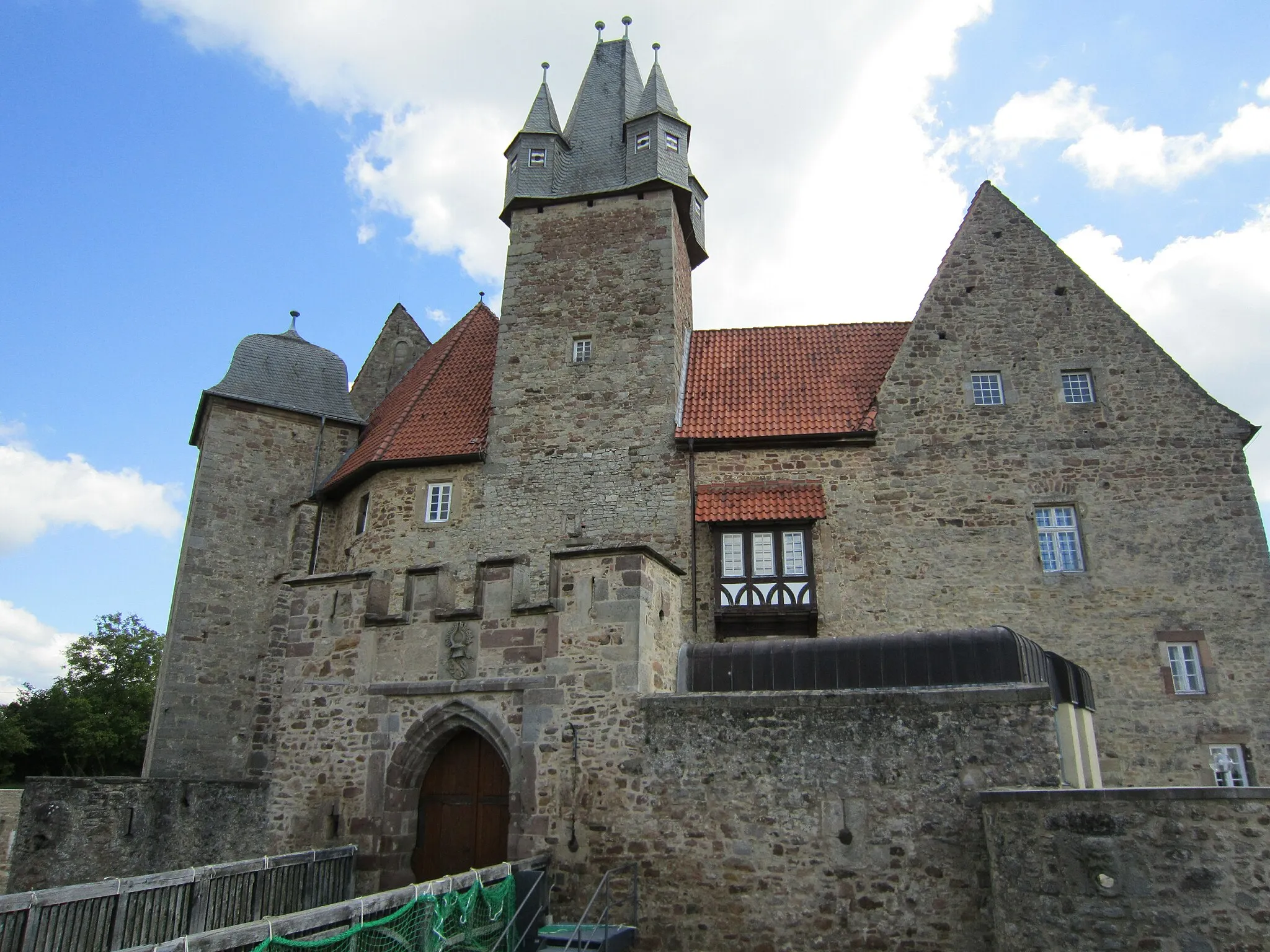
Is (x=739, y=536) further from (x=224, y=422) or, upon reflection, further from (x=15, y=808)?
(x=15, y=808)

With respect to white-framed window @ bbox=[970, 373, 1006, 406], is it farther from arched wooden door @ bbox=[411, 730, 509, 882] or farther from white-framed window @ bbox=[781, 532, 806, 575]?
arched wooden door @ bbox=[411, 730, 509, 882]

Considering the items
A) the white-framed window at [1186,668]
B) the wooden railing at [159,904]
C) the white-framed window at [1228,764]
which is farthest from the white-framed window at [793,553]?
the wooden railing at [159,904]

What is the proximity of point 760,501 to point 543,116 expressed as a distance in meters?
11.0

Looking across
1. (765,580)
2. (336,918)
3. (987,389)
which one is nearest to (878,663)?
(765,580)

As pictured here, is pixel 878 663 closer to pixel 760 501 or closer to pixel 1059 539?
pixel 760 501

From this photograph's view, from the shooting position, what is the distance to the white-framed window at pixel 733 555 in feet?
53.5

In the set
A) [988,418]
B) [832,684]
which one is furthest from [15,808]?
[988,418]

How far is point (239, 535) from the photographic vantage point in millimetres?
19000

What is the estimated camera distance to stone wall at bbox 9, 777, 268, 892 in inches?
529

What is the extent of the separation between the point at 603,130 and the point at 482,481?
913cm

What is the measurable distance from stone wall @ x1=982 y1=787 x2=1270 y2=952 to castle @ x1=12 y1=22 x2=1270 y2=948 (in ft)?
0.39

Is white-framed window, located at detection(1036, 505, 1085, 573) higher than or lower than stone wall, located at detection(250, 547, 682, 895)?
higher

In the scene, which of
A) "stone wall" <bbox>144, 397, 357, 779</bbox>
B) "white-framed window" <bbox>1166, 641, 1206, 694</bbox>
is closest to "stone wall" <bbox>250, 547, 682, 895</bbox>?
"stone wall" <bbox>144, 397, 357, 779</bbox>

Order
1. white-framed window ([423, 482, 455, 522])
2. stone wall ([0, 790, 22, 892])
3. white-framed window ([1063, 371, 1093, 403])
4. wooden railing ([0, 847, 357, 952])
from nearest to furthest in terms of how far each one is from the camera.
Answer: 1. wooden railing ([0, 847, 357, 952])
2. white-framed window ([1063, 371, 1093, 403])
3. white-framed window ([423, 482, 455, 522])
4. stone wall ([0, 790, 22, 892])
